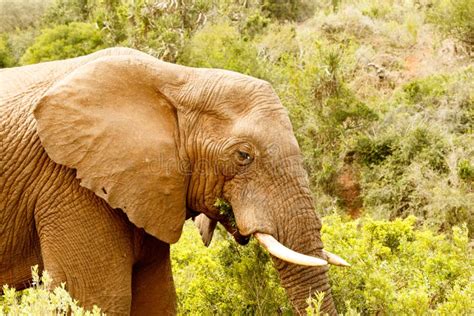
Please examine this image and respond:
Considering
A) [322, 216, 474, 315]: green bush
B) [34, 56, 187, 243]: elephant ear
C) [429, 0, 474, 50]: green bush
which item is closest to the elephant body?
[34, 56, 187, 243]: elephant ear

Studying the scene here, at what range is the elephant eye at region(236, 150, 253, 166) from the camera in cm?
392

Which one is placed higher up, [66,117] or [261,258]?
[66,117]

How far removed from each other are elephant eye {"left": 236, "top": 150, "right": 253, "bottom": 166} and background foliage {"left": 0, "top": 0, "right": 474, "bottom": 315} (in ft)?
3.01

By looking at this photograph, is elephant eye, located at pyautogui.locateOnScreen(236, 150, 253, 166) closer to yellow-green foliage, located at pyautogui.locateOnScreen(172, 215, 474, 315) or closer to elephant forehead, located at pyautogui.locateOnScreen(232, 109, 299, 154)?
elephant forehead, located at pyautogui.locateOnScreen(232, 109, 299, 154)

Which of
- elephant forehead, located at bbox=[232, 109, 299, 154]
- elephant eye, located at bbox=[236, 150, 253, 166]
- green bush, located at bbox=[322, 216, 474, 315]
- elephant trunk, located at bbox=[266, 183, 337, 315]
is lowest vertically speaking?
green bush, located at bbox=[322, 216, 474, 315]

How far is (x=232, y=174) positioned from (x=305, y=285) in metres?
0.74

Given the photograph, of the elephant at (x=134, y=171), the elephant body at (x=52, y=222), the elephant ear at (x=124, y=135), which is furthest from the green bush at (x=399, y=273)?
the elephant body at (x=52, y=222)

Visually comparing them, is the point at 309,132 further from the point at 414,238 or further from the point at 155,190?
the point at 155,190

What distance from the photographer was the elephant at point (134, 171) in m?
3.86

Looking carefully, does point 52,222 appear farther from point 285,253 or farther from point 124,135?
point 285,253

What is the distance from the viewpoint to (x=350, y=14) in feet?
77.6

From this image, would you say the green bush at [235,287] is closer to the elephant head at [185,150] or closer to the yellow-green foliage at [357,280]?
the yellow-green foliage at [357,280]

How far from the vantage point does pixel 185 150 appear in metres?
4.05

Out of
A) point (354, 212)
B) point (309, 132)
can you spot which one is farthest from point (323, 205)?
point (309, 132)
